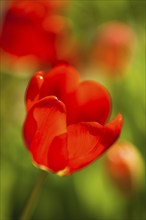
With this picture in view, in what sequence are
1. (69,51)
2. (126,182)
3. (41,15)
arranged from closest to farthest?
1. (126,182)
2. (41,15)
3. (69,51)

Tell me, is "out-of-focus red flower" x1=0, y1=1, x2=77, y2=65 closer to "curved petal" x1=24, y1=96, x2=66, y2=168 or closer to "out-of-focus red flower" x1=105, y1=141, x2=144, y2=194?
"out-of-focus red flower" x1=105, y1=141, x2=144, y2=194

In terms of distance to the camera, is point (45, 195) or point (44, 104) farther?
point (45, 195)

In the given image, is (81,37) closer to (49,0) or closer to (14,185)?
(49,0)

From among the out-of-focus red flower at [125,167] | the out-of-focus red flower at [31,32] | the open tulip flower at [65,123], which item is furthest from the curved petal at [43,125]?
the out-of-focus red flower at [31,32]

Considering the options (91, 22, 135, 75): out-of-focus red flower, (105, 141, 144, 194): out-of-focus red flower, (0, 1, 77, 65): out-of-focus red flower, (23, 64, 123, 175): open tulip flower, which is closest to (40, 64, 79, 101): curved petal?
(23, 64, 123, 175): open tulip flower

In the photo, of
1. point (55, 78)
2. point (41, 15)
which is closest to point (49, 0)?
point (41, 15)

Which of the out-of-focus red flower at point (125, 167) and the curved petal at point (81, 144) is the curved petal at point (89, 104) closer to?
the curved petal at point (81, 144)
